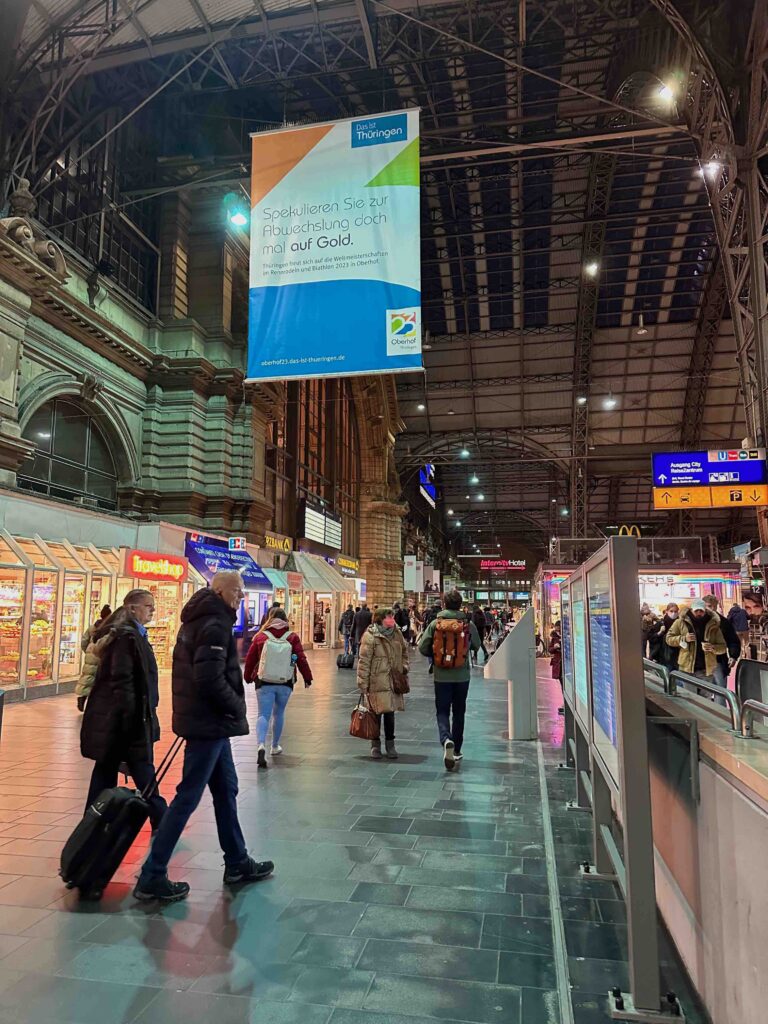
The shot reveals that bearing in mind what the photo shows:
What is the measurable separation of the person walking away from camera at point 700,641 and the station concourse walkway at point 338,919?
12.5 feet

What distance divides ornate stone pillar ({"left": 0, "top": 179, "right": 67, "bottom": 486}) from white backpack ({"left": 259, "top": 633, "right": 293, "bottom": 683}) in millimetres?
7716

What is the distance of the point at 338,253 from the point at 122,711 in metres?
6.17

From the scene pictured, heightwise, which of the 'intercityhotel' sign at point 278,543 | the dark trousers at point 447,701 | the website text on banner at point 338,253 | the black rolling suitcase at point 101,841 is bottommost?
the black rolling suitcase at point 101,841

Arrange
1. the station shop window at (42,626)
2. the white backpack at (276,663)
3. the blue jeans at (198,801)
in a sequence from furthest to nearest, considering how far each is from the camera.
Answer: the station shop window at (42,626) → the white backpack at (276,663) → the blue jeans at (198,801)

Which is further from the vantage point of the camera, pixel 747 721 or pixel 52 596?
pixel 52 596

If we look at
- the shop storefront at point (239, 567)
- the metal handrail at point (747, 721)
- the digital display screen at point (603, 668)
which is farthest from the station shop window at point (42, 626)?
the metal handrail at point (747, 721)

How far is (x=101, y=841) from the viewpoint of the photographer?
377 centimetres

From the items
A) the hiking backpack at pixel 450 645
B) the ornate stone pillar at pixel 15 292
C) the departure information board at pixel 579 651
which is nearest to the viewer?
the departure information board at pixel 579 651

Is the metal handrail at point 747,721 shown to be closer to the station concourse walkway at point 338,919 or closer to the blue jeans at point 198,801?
the station concourse walkway at point 338,919

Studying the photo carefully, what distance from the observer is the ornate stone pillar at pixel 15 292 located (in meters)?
12.1

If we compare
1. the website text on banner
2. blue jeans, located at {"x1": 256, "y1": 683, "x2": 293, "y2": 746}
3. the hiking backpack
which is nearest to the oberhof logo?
the website text on banner

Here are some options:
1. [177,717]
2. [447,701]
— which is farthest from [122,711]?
[447,701]

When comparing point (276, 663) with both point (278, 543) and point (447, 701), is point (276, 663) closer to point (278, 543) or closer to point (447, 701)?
point (447, 701)

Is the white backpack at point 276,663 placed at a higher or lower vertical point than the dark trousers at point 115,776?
higher
